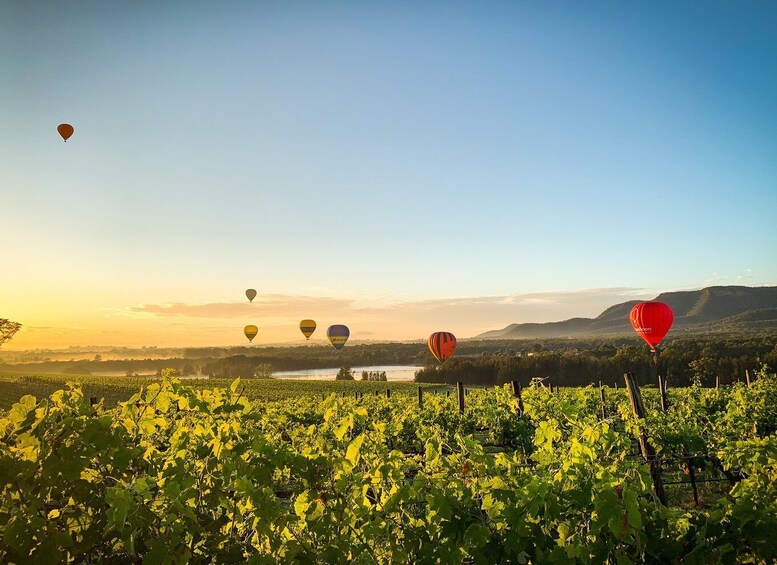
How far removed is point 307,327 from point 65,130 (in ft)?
91.7

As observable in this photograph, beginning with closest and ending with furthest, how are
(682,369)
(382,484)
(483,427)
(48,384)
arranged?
(382,484) < (483,427) < (48,384) < (682,369)

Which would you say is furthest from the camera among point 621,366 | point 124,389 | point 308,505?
point 621,366

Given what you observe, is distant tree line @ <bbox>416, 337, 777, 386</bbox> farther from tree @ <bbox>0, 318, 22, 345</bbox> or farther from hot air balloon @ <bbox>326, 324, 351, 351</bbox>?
tree @ <bbox>0, 318, 22, 345</bbox>

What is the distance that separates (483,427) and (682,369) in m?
51.2

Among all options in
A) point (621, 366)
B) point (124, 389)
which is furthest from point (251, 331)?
point (621, 366)

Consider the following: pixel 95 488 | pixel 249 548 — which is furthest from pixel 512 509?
pixel 95 488

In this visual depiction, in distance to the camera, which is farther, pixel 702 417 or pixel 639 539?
pixel 702 417

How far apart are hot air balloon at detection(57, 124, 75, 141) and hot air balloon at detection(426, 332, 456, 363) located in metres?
18.6

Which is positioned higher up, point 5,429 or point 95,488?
point 5,429

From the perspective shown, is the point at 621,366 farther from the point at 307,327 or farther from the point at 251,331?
the point at 251,331

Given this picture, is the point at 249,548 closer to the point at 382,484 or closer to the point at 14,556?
the point at 382,484

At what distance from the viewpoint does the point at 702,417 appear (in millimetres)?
10820

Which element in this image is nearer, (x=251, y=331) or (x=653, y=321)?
(x=653, y=321)

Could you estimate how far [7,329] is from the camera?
143 feet
